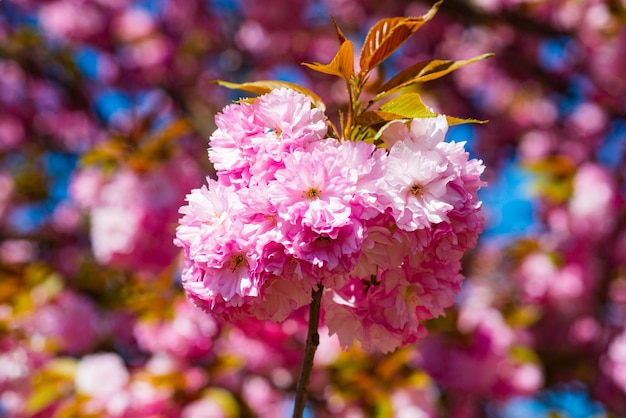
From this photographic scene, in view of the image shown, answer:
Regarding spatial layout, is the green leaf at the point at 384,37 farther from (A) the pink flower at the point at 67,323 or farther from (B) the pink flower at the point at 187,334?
(A) the pink flower at the point at 67,323

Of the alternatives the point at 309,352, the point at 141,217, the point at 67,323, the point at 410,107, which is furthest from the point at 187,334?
the point at 410,107

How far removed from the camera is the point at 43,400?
8.21ft

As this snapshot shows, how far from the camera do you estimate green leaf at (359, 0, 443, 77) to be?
960 mm

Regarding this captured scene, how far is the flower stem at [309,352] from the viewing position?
883mm

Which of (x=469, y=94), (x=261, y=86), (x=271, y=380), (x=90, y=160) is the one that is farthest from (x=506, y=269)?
(x=261, y=86)

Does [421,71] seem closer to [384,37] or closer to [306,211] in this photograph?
[384,37]

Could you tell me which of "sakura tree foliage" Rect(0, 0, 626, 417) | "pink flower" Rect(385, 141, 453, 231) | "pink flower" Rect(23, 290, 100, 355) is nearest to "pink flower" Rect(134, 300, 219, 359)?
"sakura tree foliage" Rect(0, 0, 626, 417)

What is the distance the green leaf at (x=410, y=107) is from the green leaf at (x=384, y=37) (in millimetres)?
83

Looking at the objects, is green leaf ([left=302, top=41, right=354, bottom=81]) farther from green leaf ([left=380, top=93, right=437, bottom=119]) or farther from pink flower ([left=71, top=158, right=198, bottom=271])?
pink flower ([left=71, top=158, right=198, bottom=271])

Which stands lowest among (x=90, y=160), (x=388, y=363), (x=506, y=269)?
(x=506, y=269)

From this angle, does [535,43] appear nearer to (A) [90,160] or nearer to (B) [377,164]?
(A) [90,160]

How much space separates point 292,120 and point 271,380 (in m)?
2.05

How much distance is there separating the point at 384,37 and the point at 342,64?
0.09m

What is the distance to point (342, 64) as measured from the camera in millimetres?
948
